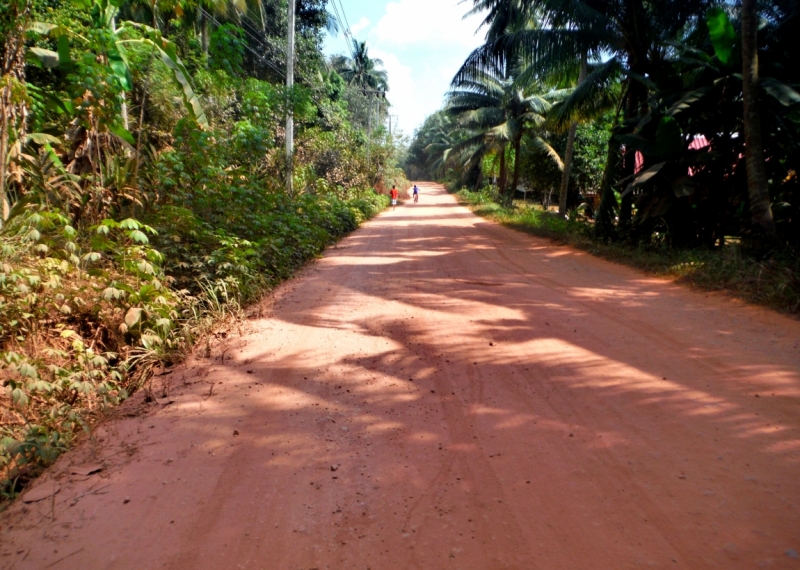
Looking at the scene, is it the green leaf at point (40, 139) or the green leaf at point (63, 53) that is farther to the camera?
the green leaf at point (40, 139)

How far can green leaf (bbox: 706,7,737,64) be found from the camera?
10.2m

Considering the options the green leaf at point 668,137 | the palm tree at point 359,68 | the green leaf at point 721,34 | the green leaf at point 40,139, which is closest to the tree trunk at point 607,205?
the green leaf at point 668,137

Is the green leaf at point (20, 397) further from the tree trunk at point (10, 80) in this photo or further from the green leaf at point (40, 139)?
the green leaf at point (40, 139)

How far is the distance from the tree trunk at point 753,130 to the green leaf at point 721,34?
0.77 meters

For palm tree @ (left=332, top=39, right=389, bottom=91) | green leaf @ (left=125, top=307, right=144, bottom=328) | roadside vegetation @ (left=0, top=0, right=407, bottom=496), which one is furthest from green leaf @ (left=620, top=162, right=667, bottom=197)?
palm tree @ (left=332, top=39, right=389, bottom=91)

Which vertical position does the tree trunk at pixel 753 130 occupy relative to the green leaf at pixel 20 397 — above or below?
above

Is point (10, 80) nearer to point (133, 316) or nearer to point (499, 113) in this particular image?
point (133, 316)

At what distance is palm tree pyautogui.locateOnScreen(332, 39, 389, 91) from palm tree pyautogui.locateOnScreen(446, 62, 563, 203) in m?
22.7

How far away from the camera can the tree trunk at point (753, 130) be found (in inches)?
367

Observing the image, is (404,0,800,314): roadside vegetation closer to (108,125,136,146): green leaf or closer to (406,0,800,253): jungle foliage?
(406,0,800,253): jungle foliage

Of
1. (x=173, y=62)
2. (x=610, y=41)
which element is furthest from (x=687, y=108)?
(x=173, y=62)

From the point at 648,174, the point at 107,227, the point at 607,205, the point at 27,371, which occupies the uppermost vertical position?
the point at 648,174

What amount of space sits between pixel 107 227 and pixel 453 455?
4.62m

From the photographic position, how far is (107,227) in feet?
20.3
